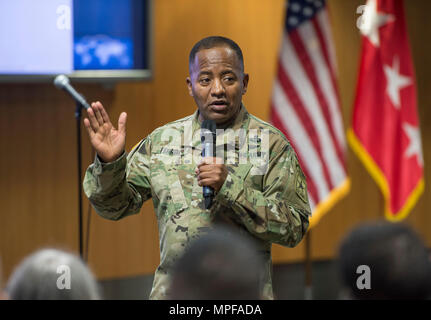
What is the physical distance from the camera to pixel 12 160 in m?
4.21

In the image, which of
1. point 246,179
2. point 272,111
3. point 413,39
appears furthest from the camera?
point 413,39

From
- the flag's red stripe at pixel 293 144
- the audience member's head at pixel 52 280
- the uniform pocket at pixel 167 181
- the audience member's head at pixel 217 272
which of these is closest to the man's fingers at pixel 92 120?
the uniform pocket at pixel 167 181

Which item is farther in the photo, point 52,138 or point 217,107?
point 52,138

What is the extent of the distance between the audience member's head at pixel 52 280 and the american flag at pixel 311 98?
326 centimetres

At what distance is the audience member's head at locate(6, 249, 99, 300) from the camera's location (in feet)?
4.06

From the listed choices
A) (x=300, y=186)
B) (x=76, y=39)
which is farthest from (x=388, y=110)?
(x=300, y=186)

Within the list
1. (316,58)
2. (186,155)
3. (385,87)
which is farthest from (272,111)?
(186,155)

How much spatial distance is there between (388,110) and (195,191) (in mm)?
2995

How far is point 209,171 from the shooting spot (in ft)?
6.06

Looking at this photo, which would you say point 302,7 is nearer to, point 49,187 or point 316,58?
point 316,58

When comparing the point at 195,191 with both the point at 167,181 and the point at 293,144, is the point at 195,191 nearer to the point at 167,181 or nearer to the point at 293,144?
the point at 167,181
